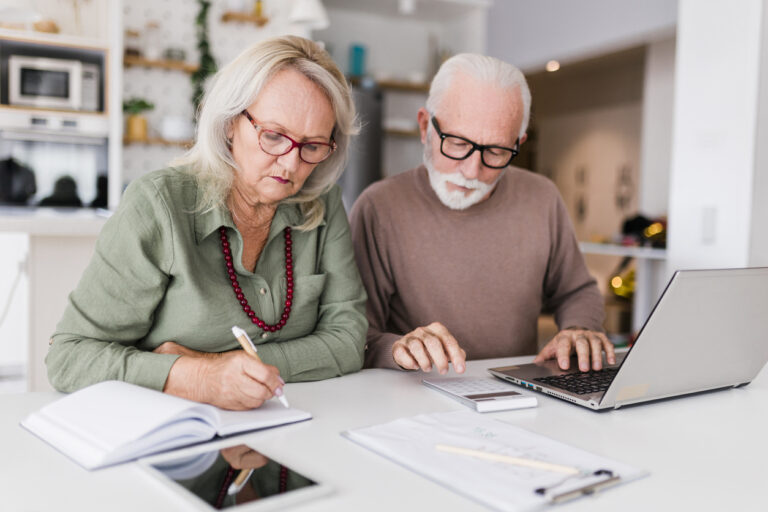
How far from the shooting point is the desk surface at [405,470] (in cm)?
77

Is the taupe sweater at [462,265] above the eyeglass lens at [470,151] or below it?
below

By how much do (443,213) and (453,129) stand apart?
27cm

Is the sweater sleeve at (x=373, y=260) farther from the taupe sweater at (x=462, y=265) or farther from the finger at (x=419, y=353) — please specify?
the finger at (x=419, y=353)

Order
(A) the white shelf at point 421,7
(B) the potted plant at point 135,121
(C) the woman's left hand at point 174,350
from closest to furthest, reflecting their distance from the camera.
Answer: (C) the woman's left hand at point 174,350
(B) the potted plant at point 135,121
(A) the white shelf at point 421,7

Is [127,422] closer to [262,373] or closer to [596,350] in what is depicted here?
[262,373]

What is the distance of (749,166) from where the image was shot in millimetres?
3174

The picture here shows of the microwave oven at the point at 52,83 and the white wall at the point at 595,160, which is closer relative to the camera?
the microwave oven at the point at 52,83

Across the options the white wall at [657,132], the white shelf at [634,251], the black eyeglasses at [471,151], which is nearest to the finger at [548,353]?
the black eyeglasses at [471,151]

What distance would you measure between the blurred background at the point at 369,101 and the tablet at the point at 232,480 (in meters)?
1.54

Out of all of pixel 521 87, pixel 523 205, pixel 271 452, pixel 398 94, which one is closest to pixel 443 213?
pixel 523 205

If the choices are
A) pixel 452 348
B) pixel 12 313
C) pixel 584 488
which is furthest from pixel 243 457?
pixel 12 313

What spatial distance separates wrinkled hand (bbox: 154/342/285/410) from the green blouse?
0.11 feet

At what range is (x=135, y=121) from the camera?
4895mm

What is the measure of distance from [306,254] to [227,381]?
0.48m
